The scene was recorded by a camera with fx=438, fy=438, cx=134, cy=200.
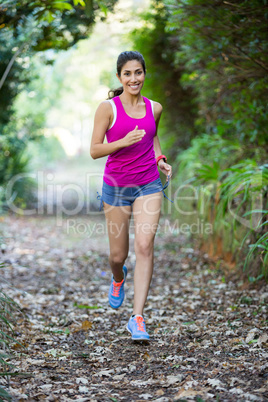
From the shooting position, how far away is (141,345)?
3170 millimetres

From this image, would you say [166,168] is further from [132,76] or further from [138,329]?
[138,329]

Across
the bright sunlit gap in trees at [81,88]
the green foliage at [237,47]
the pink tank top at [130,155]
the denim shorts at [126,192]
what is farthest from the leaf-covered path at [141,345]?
the bright sunlit gap in trees at [81,88]

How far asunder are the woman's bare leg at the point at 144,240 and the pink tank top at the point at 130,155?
6.5 inches

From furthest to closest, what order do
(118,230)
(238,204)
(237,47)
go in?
(238,204)
(237,47)
(118,230)

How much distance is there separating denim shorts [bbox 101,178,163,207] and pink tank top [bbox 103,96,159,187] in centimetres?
4

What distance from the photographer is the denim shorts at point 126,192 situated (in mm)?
3314

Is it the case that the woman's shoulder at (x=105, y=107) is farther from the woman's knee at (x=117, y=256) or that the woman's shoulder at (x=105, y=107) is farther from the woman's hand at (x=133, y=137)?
the woman's knee at (x=117, y=256)

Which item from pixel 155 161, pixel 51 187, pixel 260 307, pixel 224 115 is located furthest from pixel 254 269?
pixel 51 187

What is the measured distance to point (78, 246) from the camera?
7.38 meters

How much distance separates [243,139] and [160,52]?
4305 millimetres

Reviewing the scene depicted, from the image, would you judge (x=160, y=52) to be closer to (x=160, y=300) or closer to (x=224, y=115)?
(x=224, y=115)

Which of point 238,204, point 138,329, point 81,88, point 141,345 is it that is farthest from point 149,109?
point 81,88

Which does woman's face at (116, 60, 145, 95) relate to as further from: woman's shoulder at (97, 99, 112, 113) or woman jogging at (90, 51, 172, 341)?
woman's shoulder at (97, 99, 112, 113)

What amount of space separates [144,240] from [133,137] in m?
0.79
